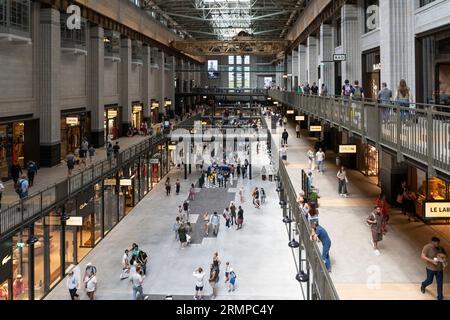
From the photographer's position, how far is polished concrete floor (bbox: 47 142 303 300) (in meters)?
18.5

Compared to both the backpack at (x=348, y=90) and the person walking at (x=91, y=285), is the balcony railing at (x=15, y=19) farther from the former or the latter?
the backpack at (x=348, y=90)

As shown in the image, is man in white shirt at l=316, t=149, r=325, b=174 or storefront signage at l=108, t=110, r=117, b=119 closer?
man in white shirt at l=316, t=149, r=325, b=174

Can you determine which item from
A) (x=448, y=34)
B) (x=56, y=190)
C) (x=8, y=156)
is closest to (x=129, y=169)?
(x=8, y=156)

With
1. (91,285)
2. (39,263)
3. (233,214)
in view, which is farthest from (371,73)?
(39,263)

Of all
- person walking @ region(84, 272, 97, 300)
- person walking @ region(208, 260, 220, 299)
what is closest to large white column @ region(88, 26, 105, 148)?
person walking @ region(84, 272, 97, 300)

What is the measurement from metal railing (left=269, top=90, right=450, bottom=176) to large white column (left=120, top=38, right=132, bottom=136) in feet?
101

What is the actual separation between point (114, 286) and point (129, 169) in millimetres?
13912

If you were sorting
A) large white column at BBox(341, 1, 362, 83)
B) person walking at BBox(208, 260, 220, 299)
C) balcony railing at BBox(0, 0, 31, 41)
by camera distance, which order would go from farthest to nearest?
large white column at BBox(341, 1, 362, 83)
balcony railing at BBox(0, 0, 31, 41)
person walking at BBox(208, 260, 220, 299)

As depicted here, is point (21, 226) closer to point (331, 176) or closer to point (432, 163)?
point (432, 163)

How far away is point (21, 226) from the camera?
1556 cm

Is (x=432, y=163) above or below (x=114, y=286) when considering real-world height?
above

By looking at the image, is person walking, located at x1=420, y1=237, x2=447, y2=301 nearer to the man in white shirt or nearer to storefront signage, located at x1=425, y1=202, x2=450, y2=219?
storefront signage, located at x1=425, y1=202, x2=450, y2=219

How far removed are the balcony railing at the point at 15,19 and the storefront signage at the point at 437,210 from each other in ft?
65.6

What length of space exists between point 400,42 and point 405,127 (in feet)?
30.8
